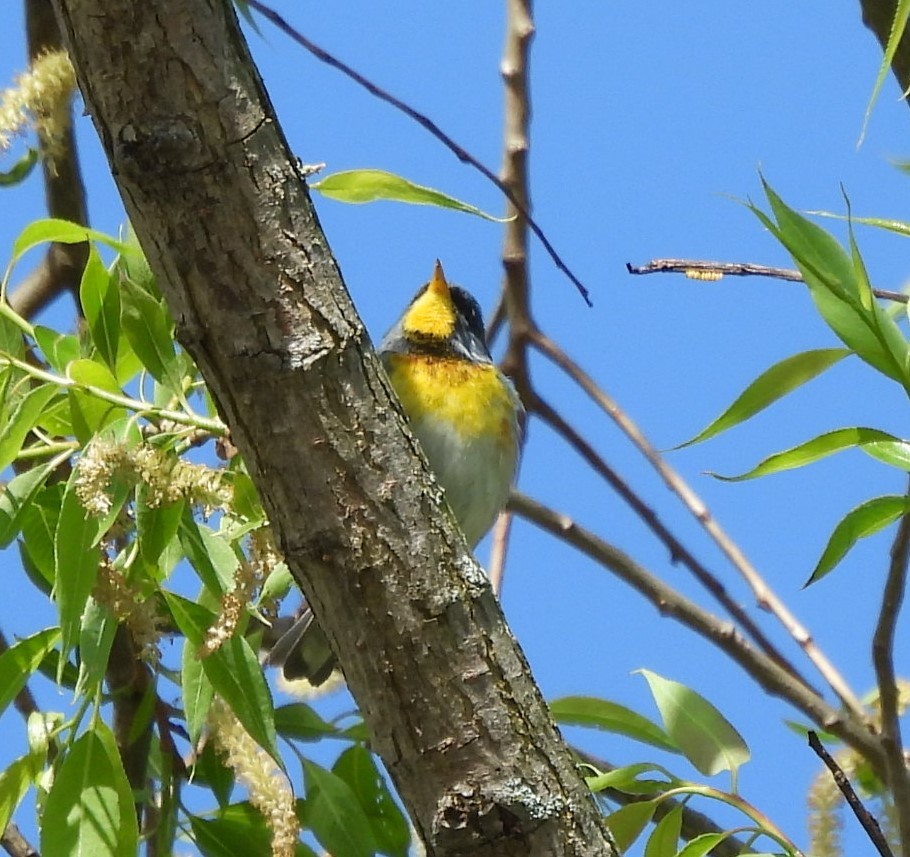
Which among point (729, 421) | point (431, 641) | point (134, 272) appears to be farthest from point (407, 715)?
point (134, 272)

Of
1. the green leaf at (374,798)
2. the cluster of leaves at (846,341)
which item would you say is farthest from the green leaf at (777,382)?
the green leaf at (374,798)

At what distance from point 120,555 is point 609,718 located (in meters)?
0.78

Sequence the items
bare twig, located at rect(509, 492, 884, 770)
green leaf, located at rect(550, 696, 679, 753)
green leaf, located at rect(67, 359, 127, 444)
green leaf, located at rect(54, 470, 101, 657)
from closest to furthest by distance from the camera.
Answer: green leaf, located at rect(54, 470, 101, 657) < green leaf, located at rect(67, 359, 127, 444) < green leaf, located at rect(550, 696, 679, 753) < bare twig, located at rect(509, 492, 884, 770)

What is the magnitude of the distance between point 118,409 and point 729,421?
788 mm

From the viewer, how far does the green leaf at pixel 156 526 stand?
1678mm

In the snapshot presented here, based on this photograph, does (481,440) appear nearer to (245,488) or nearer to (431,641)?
(245,488)

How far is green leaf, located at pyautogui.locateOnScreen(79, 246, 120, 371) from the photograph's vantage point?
181cm

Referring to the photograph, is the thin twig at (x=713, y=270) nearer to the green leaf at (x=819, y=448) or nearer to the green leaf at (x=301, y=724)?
the green leaf at (x=819, y=448)

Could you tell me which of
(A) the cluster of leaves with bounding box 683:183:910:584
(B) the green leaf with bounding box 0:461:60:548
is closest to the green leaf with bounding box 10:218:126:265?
(B) the green leaf with bounding box 0:461:60:548

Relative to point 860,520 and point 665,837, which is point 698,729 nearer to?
point 665,837

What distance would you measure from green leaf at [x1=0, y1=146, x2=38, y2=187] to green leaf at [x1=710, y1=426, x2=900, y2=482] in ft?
4.35

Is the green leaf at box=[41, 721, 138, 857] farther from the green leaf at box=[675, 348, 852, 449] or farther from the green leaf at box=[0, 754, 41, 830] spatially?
the green leaf at box=[675, 348, 852, 449]

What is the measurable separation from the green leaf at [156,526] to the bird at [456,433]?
1.01 meters

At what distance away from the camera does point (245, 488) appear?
1774 millimetres
